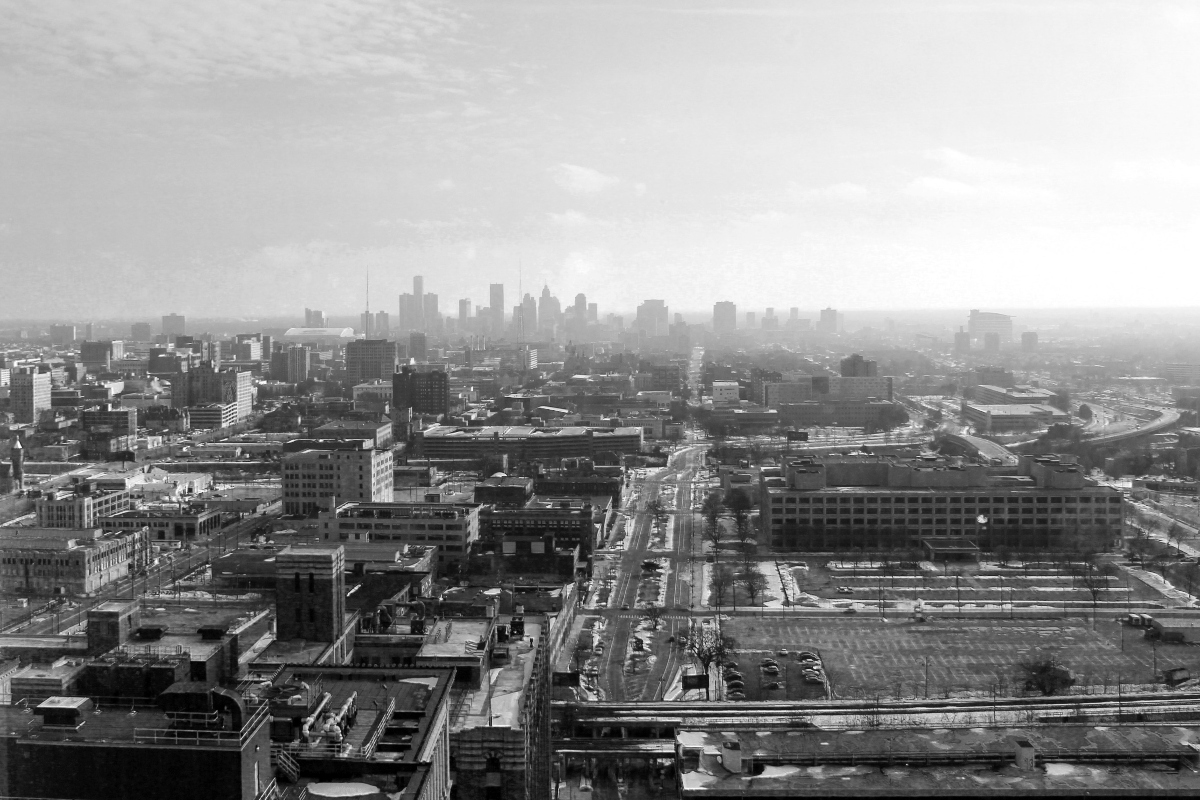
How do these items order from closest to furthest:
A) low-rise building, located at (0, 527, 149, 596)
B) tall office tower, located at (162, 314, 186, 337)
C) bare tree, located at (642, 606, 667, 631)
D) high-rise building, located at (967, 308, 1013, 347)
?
tall office tower, located at (162, 314, 186, 337) → bare tree, located at (642, 606, 667, 631) → low-rise building, located at (0, 527, 149, 596) → high-rise building, located at (967, 308, 1013, 347)

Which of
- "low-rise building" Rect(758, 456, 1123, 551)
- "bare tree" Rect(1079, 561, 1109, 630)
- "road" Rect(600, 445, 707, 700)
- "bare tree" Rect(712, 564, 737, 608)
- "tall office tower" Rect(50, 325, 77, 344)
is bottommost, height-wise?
"road" Rect(600, 445, 707, 700)

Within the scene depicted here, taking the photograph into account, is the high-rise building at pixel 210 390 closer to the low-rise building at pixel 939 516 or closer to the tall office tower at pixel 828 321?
the low-rise building at pixel 939 516

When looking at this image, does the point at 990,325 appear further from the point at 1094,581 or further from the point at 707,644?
the point at 707,644

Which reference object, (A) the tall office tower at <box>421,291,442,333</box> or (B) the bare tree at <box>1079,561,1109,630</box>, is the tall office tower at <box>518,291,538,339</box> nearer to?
(A) the tall office tower at <box>421,291,442,333</box>

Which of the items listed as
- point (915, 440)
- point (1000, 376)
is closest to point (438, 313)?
point (1000, 376)

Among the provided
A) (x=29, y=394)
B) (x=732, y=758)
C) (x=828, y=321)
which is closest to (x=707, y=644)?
(x=732, y=758)

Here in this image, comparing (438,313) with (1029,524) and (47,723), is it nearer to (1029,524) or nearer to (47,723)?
(1029,524)

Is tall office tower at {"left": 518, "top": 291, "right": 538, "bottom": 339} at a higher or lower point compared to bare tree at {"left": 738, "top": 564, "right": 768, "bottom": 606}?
higher

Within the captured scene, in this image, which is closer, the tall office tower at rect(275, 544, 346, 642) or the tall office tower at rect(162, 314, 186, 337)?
the tall office tower at rect(275, 544, 346, 642)

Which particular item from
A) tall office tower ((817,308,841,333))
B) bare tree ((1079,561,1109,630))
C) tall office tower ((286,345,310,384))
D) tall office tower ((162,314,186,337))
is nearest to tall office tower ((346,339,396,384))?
tall office tower ((286,345,310,384))
